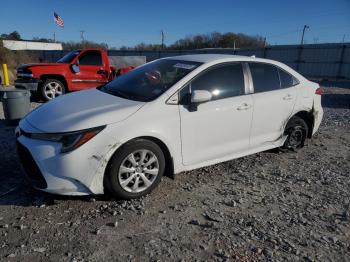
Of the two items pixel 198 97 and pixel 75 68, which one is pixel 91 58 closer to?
pixel 75 68

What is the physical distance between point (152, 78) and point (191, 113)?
855mm

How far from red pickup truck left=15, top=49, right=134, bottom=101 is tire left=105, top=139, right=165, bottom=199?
7364 millimetres

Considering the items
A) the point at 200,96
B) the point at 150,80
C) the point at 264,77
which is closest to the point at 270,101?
the point at 264,77

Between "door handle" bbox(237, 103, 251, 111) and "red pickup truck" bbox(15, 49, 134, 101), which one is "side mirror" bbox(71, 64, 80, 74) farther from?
"door handle" bbox(237, 103, 251, 111)

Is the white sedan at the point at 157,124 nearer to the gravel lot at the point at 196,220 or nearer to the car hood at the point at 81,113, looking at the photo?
the car hood at the point at 81,113

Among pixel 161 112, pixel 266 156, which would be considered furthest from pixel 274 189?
pixel 161 112

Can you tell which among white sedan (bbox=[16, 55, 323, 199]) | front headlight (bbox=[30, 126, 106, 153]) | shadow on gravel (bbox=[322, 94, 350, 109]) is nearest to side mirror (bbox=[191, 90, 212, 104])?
white sedan (bbox=[16, 55, 323, 199])

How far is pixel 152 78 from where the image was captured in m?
4.48


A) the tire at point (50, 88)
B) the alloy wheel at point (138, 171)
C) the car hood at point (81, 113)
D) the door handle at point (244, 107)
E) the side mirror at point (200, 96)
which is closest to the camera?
the car hood at point (81, 113)

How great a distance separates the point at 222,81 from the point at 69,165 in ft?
7.48

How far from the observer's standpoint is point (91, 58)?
10820mm

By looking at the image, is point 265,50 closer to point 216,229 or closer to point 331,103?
point 331,103

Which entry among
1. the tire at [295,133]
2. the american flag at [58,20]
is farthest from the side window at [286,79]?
the american flag at [58,20]

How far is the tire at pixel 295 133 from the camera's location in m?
5.36
